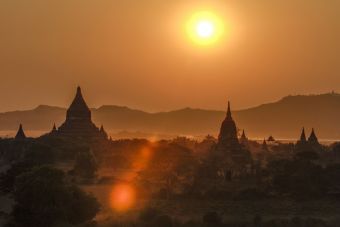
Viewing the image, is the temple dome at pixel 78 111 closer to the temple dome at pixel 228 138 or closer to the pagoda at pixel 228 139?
the temple dome at pixel 228 138

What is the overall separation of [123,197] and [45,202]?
1420 centimetres

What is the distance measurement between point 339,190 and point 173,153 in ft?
87.0

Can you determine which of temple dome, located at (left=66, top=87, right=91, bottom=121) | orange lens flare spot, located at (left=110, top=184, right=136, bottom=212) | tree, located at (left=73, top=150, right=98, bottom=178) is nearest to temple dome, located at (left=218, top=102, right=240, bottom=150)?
tree, located at (left=73, top=150, right=98, bottom=178)

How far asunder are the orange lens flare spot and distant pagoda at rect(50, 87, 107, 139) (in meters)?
31.7

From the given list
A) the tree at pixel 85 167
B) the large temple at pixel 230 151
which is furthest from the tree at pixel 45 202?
the large temple at pixel 230 151

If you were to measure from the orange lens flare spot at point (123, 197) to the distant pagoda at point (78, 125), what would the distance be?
31.7 meters

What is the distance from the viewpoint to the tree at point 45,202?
113 feet

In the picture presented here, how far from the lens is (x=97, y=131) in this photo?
88.2 metres

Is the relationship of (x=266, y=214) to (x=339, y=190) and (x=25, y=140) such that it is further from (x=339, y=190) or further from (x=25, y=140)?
(x=25, y=140)

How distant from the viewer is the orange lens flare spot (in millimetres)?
43875

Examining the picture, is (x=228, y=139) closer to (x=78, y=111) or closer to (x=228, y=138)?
(x=228, y=138)

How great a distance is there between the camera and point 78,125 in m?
86.6

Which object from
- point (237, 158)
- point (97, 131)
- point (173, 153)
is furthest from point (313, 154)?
point (97, 131)

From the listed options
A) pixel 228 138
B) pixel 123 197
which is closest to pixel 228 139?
pixel 228 138
